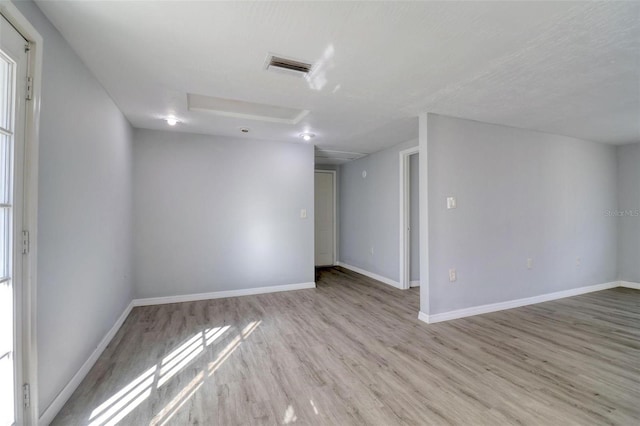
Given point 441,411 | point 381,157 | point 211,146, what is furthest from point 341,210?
point 441,411

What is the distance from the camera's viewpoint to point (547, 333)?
9.25ft

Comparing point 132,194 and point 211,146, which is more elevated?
point 211,146

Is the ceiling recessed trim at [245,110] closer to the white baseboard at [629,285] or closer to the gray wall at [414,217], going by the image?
the gray wall at [414,217]

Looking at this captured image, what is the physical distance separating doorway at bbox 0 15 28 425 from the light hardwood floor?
518 mm

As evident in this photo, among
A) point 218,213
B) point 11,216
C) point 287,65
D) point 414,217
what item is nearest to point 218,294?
point 218,213

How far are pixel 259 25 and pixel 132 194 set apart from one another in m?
2.97

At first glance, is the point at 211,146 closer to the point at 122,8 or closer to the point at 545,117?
the point at 122,8

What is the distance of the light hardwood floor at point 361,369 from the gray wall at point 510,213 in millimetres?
448

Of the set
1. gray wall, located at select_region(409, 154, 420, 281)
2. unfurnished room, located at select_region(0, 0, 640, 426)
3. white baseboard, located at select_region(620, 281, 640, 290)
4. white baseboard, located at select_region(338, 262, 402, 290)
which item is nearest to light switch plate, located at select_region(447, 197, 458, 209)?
unfurnished room, located at select_region(0, 0, 640, 426)

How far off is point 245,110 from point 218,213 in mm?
1548

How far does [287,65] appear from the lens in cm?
209

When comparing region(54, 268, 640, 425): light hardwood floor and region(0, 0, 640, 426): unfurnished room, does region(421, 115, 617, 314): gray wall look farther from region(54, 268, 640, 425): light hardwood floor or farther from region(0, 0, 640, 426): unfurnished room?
region(54, 268, 640, 425): light hardwood floor

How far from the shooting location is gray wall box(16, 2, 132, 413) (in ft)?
5.10

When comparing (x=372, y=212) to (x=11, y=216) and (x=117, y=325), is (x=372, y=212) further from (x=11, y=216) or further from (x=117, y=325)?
(x=11, y=216)
